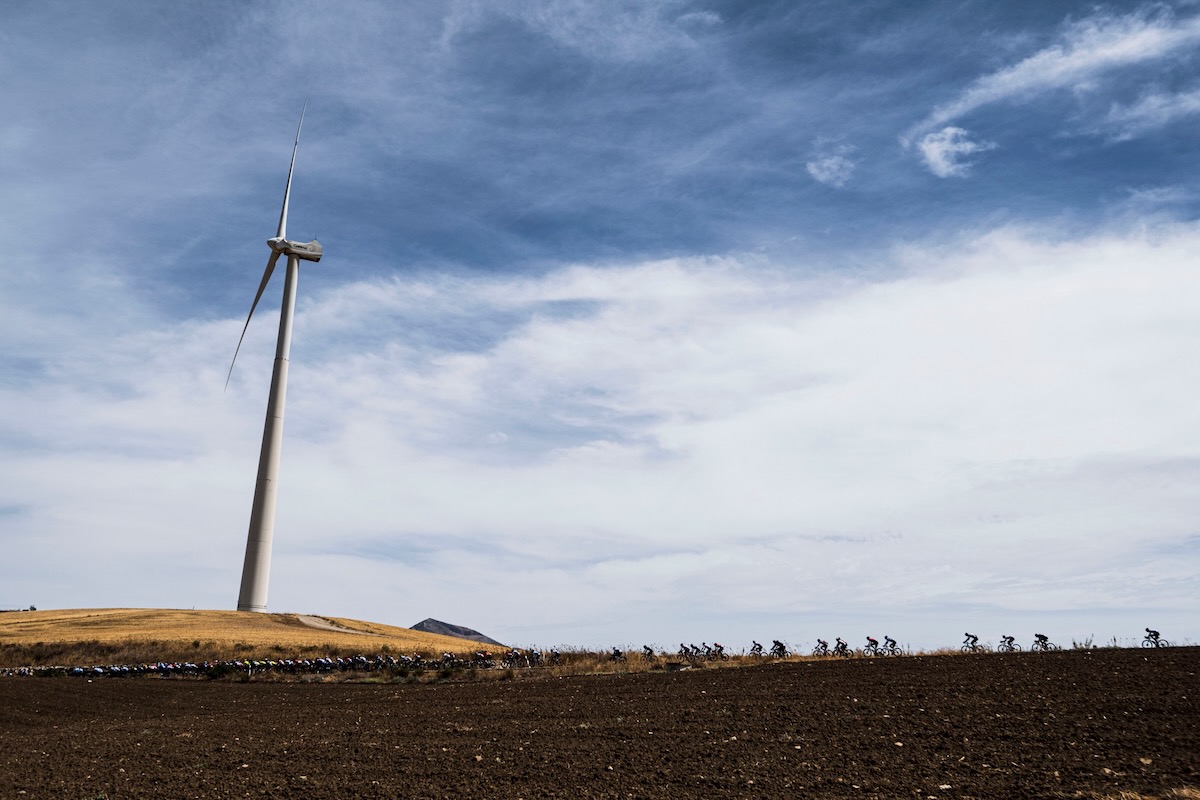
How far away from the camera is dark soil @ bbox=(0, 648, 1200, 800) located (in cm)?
1166

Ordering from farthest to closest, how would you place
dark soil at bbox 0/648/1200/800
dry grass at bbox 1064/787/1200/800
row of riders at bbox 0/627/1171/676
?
row of riders at bbox 0/627/1171/676
dark soil at bbox 0/648/1200/800
dry grass at bbox 1064/787/1200/800

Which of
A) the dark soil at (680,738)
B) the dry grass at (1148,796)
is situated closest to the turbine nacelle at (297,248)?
the dark soil at (680,738)

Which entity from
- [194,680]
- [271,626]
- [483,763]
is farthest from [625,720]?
[271,626]

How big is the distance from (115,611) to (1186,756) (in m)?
53.2

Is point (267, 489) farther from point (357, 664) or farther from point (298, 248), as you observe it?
point (357, 664)

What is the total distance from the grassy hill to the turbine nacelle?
2144 centimetres

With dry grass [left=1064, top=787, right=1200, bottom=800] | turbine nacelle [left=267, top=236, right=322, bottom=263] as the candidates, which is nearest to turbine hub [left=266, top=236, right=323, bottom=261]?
turbine nacelle [left=267, top=236, right=322, bottom=263]

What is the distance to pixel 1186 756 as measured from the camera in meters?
12.3

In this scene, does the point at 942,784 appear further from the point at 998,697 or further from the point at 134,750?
the point at 134,750

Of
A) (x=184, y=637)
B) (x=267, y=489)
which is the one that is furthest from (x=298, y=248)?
(x=184, y=637)

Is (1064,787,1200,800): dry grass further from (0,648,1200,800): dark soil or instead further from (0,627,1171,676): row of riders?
(0,627,1171,676): row of riders

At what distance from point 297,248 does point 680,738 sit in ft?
163

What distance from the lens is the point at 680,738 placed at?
14.5 meters

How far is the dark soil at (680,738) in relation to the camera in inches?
459
